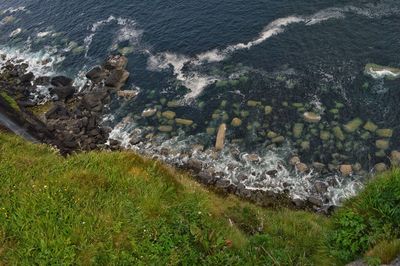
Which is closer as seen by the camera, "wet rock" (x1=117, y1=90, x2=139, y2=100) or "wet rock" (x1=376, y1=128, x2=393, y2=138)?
"wet rock" (x1=376, y1=128, x2=393, y2=138)

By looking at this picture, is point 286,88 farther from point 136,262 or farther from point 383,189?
point 136,262

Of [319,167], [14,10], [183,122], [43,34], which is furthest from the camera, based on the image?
[14,10]

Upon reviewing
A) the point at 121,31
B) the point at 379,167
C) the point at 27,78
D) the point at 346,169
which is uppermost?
the point at 121,31

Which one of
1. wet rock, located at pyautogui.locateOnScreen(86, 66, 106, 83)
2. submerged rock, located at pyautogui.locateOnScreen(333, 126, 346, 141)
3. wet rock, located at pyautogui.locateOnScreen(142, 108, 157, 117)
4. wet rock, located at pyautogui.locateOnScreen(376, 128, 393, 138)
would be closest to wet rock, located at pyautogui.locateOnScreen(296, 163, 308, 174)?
submerged rock, located at pyautogui.locateOnScreen(333, 126, 346, 141)

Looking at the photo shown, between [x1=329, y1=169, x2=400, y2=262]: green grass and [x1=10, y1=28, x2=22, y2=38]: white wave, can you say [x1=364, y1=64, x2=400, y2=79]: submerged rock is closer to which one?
[x1=329, y1=169, x2=400, y2=262]: green grass

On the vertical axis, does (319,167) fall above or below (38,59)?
below

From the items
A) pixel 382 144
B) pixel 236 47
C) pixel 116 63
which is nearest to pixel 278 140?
pixel 382 144

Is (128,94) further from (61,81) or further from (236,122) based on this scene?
(236,122)
